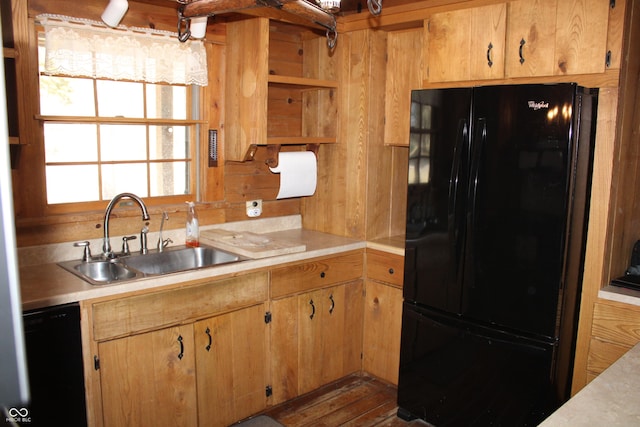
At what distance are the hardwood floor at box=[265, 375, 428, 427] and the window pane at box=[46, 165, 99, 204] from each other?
1541 mm

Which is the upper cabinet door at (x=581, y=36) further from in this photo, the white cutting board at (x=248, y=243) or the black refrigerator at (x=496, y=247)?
the white cutting board at (x=248, y=243)

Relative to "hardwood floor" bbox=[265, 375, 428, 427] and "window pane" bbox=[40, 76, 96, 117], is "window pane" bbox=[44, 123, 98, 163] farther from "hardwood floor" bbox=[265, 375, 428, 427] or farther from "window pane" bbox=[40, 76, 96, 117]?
"hardwood floor" bbox=[265, 375, 428, 427]

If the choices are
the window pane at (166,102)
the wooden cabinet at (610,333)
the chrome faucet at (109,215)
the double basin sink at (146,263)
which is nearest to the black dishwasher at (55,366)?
the double basin sink at (146,263)

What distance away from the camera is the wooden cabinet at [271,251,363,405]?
2.93m

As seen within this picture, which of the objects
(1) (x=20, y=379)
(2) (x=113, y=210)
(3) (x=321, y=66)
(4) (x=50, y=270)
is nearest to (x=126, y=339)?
(4) (x=50, y=270)

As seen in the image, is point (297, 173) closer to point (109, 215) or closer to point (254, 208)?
point (254, 208)

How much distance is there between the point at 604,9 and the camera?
226 centimetres

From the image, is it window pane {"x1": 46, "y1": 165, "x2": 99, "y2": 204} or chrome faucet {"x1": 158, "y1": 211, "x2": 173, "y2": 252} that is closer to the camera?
A: window pane {"x1": 46, "y1": 165, "x2": 99, "y2": 204}

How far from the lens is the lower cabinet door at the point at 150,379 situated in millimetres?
2260

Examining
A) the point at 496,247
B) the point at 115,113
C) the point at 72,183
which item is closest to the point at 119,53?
the point at 115,113

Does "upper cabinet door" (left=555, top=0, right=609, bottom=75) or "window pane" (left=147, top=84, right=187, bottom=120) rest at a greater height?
"upper cabinet door" (left=555, top=0, right=609, bottom=75)

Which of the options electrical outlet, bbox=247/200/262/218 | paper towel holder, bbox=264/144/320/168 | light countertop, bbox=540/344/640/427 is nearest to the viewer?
light countertop, bbox=540/344/640/427

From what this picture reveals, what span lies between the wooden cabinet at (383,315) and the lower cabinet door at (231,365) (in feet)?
2.54

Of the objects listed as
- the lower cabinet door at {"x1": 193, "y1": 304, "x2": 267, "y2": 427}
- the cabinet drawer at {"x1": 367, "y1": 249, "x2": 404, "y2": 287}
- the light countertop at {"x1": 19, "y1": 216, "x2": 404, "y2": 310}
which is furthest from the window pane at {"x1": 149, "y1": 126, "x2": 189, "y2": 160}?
the cabinet drawer at {"x1": 367, "y1": 249, "x2": 404, "y2": 287}
